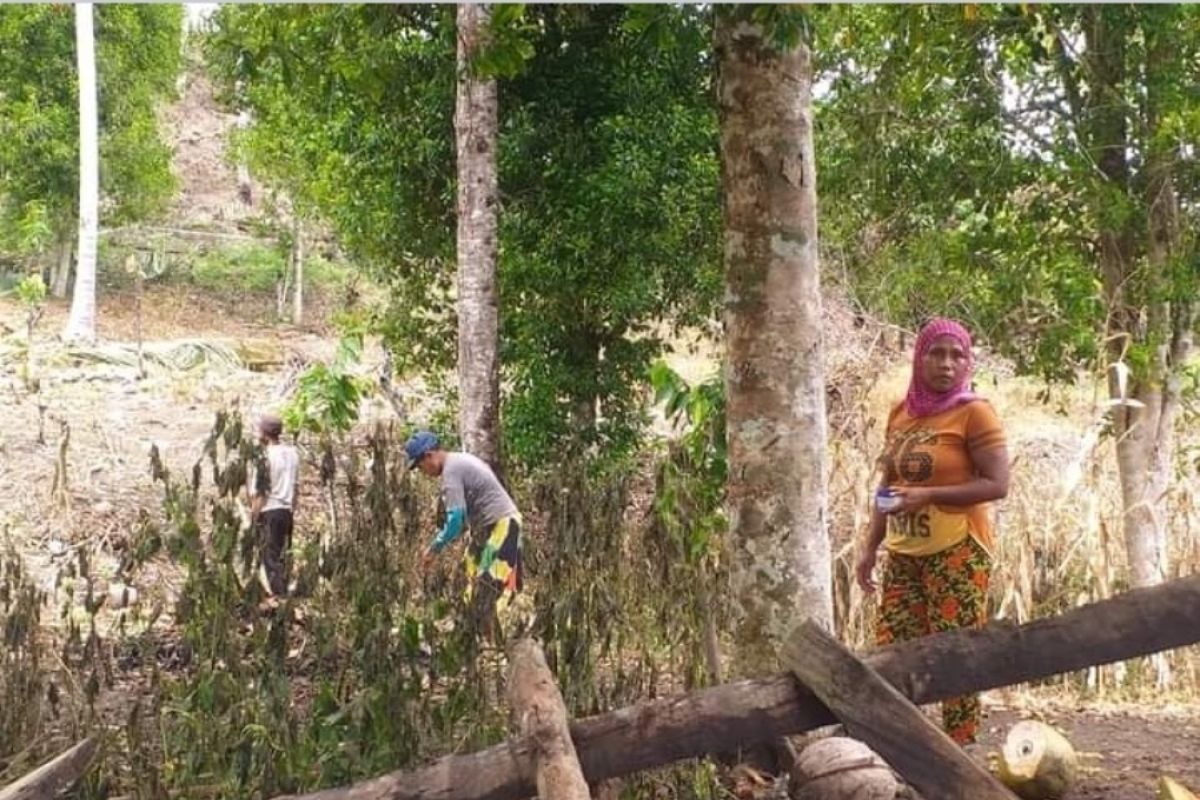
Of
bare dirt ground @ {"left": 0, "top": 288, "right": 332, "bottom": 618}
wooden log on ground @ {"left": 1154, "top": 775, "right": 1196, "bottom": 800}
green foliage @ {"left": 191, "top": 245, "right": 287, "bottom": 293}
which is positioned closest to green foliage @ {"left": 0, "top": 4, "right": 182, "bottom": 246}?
bare dirt ground @ {"left": 0, "top": 288, "right": 332, "bottom": 618}

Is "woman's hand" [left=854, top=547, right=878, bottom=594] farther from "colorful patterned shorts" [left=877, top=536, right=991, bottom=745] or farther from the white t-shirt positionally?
the white t-shirt

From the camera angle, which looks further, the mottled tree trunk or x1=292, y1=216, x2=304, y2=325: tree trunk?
x1=292, y1=216, x2=304, y2=325: tree trunk

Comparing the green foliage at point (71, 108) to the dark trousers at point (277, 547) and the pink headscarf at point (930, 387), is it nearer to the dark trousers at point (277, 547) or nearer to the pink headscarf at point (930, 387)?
the dark trousers at point (277, 547)

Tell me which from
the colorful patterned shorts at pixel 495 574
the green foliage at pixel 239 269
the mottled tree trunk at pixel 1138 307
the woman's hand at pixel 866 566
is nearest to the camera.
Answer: the colorful patterned shorts at pixel 495 574

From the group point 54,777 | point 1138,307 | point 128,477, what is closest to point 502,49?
point 54,777

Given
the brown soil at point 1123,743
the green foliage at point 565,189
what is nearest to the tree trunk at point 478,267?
the green foliage at point 565,189

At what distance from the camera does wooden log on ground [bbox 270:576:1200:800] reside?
123 inches

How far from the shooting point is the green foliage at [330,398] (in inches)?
358

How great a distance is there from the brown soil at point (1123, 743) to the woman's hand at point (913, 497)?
1.03 metres

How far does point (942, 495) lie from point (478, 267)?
4.55 meters

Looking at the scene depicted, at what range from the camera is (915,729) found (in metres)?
3.07

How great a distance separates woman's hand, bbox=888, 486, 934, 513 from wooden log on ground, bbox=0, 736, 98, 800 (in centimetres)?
237

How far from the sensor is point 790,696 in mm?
3275

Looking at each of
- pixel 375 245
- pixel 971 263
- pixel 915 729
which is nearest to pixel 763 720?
pixel 915 729
